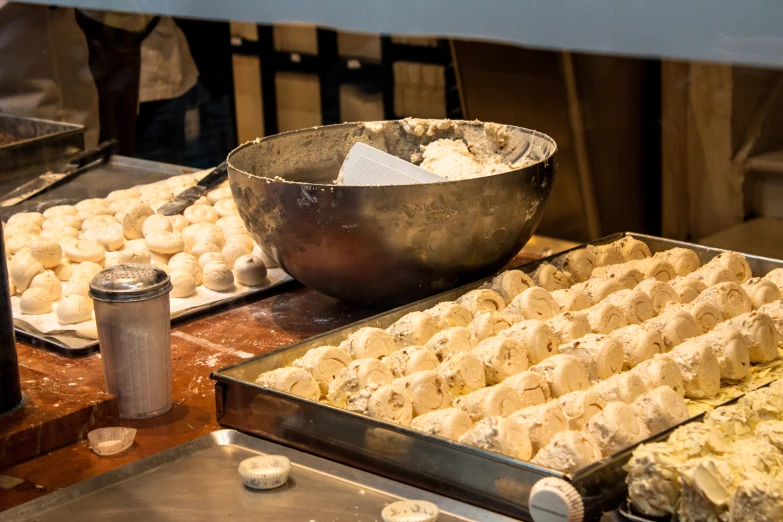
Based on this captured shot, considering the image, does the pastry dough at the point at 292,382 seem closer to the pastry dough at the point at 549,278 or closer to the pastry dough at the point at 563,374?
the pastry dough at the point at 563,374

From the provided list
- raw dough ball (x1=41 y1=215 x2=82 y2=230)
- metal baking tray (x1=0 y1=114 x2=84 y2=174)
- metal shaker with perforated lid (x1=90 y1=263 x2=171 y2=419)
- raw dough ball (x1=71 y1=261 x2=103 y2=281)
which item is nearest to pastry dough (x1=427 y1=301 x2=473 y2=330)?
metal shaker with perforated lid (x1=90 y1=263 x2=171 y2=419)

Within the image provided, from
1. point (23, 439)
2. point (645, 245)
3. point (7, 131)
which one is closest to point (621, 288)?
point (645, 245)

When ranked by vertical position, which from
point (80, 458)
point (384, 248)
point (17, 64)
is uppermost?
point (17, 64)

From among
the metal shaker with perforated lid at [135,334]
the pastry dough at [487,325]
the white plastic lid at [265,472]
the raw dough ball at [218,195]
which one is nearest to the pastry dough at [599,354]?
the pastry dough at [487,325]

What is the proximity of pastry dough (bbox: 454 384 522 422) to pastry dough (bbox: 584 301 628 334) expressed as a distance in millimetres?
306

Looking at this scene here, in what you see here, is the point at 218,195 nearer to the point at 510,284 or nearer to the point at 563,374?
the point at 510,284

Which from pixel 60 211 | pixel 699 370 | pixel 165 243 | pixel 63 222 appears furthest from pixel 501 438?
pixel 60 211

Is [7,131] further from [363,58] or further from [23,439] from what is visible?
[23,439]

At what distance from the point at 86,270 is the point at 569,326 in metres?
1.07

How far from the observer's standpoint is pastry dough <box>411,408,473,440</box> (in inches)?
47.6

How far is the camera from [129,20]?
3.99 m

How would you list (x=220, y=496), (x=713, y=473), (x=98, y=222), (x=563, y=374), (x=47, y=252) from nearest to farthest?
1. (x=713, y=473)
2. (x=220, y=496)
3. (x=563, y=374)
4. (x=47, y=252)
5. (x=98, y=222)

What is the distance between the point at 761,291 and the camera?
5.52ft

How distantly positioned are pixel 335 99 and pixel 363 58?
30cm
